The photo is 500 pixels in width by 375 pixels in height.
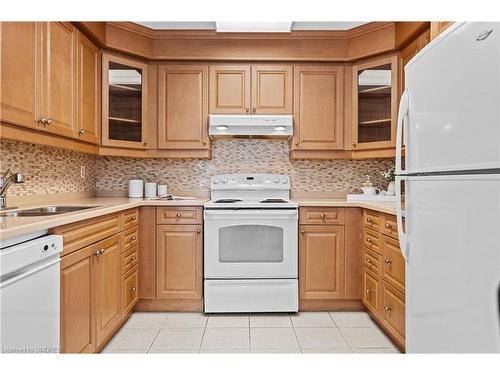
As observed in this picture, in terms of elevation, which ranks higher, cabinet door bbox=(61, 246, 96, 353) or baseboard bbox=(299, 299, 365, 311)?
cabinet door bbox=(61, 246, 96, 353)

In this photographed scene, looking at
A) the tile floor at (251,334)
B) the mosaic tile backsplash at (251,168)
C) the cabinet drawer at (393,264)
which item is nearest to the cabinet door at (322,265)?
the tile floor at (251,334)

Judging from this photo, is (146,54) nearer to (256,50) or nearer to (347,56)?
(256,50)

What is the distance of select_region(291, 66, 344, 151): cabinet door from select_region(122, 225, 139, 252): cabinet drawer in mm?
1502

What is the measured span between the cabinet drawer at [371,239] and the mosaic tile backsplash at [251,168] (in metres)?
0.76

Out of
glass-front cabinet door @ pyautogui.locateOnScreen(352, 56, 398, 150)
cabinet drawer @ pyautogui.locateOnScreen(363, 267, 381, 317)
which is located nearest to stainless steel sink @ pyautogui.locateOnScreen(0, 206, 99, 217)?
cabinet drawer @ pyautogui.locateOnScreen(363, 267, 381, 317)

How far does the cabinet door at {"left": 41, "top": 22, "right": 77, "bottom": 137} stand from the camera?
1863 mm

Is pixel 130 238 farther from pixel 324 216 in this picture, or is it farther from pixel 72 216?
pixel 324 216

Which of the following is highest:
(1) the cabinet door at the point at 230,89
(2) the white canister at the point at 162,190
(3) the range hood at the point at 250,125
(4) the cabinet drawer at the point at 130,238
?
(1) the cabinet door at the point at 230,89

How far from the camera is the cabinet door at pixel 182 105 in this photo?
288cm

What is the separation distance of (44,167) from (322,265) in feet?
7.14

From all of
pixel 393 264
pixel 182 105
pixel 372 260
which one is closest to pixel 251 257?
pixel 372 260

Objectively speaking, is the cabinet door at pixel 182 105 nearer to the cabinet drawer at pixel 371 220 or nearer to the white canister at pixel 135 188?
the white canister at pixel 135 188

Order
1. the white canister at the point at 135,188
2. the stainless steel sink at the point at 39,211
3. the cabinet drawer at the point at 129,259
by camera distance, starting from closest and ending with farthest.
→ the stainless steel sink at the point at 39,211 → the cabinet drawer at the point at 129,259 → the white canister at the point at 135,188

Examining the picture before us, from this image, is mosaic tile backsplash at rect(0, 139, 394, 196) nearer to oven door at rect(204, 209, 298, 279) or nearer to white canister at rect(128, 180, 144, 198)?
white canister at rect(128, 180, 144, 198)
